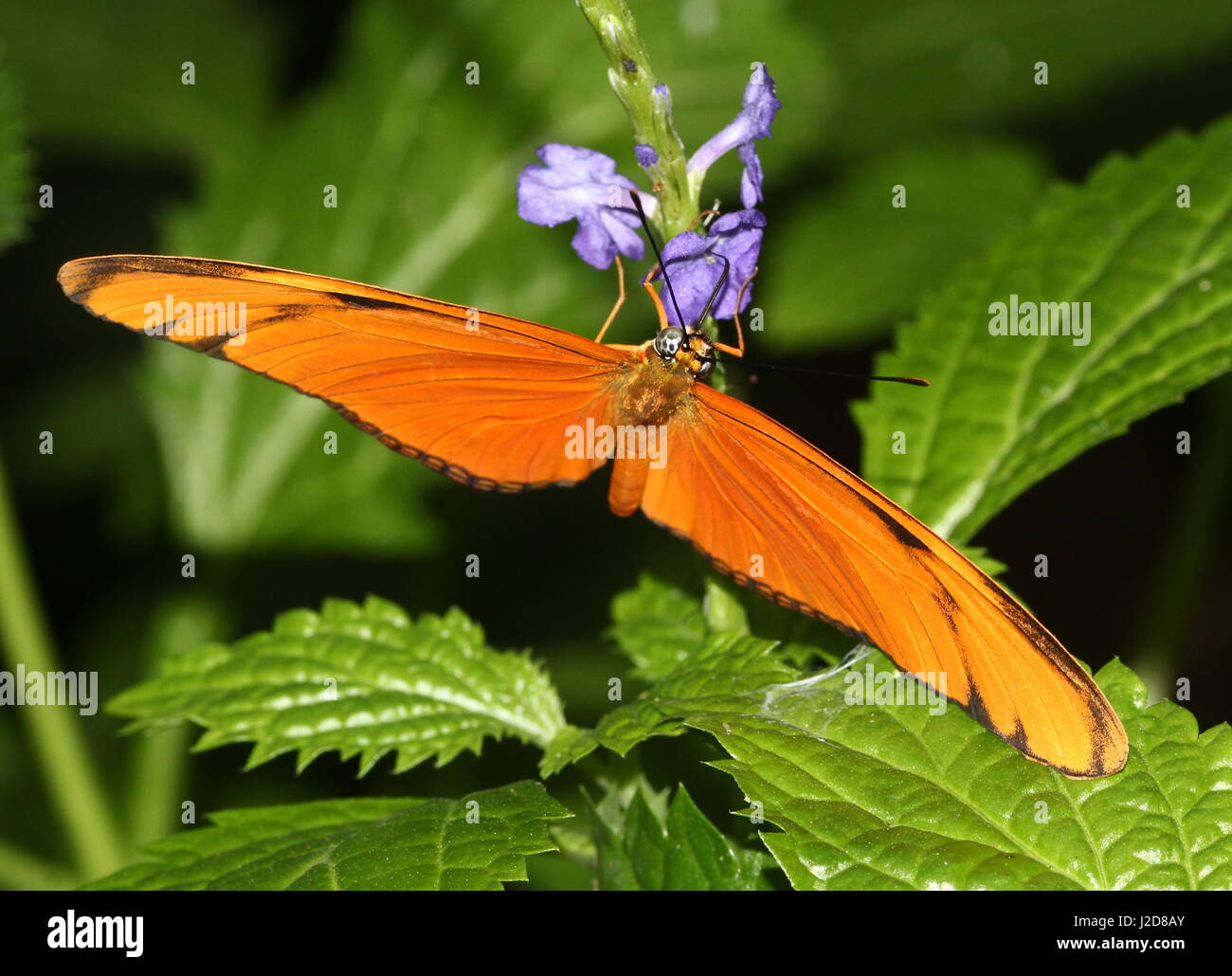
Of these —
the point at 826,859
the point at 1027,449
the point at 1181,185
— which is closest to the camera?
the point at 826,859

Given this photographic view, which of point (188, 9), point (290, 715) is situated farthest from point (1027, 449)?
point (188, 9)

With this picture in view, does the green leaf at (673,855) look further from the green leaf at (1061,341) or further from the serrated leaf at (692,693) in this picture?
the green leaf at (1061,341)

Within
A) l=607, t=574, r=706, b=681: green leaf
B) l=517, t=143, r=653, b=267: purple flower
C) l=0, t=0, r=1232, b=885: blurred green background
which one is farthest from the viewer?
l=0, t=0, r=1232, b=885: blurred green background

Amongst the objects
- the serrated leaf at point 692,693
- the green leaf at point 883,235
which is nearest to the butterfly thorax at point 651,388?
the serrated leaf at point 692,693

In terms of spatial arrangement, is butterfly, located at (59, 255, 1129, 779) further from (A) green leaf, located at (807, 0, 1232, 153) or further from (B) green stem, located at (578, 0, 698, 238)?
(A) green leaf, located at (807, 0, 1232, 153)

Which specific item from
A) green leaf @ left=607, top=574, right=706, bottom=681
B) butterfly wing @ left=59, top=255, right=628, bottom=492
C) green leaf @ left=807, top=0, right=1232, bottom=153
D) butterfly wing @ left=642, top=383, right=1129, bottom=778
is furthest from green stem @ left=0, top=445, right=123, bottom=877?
green leaf @ left=807, top=0, right=1232, bottom=153
